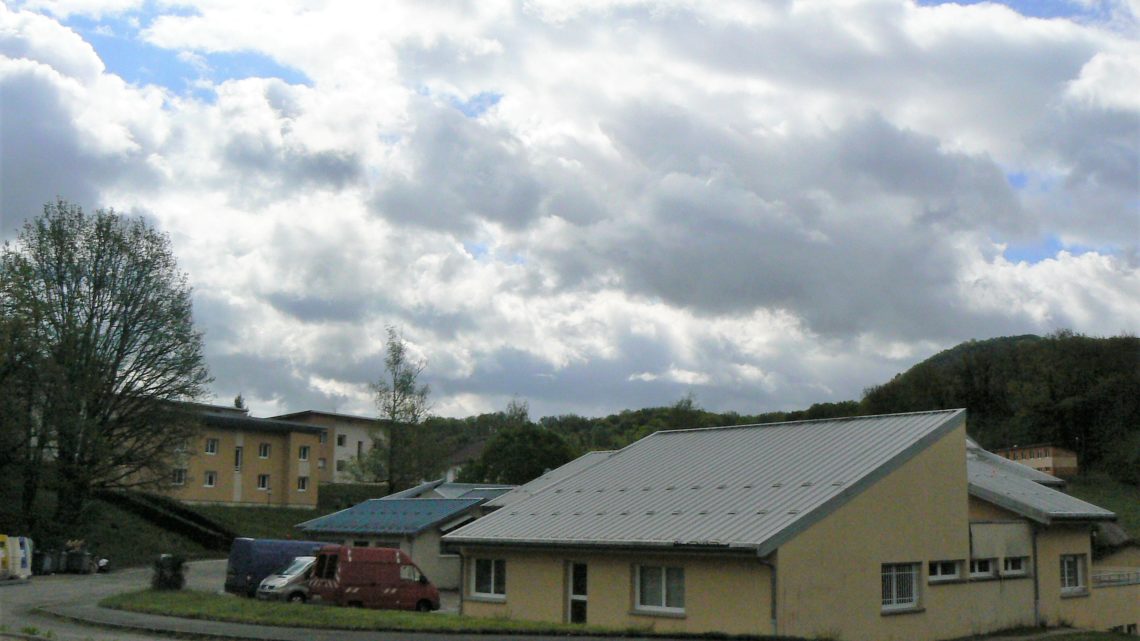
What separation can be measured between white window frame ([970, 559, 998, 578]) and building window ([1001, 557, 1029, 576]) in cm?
28

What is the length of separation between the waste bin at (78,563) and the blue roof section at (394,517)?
9604 millimetres

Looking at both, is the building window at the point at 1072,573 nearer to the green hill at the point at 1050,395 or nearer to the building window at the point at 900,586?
the building window at the point at 900,586

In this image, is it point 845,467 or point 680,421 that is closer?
point 845,467

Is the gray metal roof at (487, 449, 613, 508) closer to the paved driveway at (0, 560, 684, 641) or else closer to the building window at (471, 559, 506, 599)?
the building window at (471, 559, 506, 599)

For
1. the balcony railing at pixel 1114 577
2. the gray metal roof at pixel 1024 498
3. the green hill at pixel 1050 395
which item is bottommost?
the balcony railing at pixel 1114 577

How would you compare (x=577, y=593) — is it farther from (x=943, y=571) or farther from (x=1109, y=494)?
(x=1109, y=494)

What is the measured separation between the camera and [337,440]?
322 feet

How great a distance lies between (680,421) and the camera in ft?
312

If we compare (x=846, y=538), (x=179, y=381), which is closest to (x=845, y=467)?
(x=846, y=538)

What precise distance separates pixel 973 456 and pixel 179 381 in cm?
3852

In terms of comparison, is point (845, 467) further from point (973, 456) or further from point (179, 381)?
point (179, 381)

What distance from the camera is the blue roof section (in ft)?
149

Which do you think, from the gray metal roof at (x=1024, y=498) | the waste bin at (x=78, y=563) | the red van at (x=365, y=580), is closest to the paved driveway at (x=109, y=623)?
the red van at (x=365, y=580)

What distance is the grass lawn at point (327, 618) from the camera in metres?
21.3
